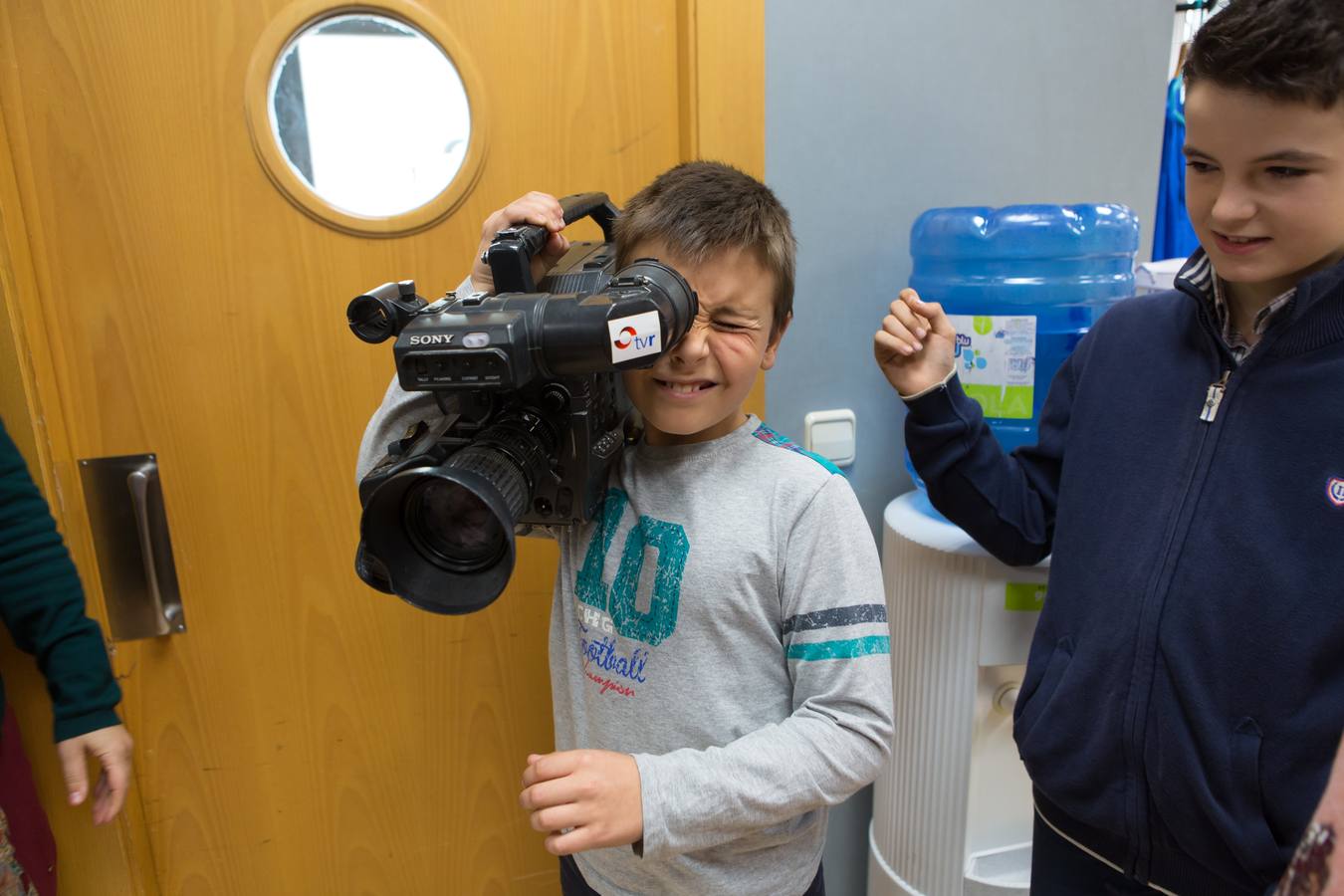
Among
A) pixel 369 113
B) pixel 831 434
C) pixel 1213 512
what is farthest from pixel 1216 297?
pixel 369 113

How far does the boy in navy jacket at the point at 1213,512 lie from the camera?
708mm

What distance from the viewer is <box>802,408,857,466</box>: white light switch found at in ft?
4.23

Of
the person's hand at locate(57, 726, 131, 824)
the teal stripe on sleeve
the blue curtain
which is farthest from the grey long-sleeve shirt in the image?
the blue curtain

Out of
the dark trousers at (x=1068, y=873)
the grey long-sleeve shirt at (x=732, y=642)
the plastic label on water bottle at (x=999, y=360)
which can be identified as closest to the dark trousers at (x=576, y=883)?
the grey long-sleeve shirt at (x=732, y=642)

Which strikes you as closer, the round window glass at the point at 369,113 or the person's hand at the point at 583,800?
the person's hand at the point at 583,800

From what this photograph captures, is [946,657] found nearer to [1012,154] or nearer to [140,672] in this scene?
[1012,154]

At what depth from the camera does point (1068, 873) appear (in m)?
0.92

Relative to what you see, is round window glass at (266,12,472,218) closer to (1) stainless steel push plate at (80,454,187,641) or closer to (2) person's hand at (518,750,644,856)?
(1) stainless steel push plate at (80,454,187,641)

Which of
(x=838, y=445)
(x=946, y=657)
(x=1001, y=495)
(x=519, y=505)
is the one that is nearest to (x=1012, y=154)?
(x=838, y=445)

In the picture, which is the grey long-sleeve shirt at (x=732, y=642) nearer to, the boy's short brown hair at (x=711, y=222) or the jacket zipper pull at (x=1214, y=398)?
the boy's short brown hair at (x=711, y=222)

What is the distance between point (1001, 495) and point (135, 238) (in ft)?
3.60

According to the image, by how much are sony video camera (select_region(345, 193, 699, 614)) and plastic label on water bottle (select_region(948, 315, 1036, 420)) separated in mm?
616

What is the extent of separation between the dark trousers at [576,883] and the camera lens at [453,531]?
0.45 meters

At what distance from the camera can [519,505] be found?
60cm
